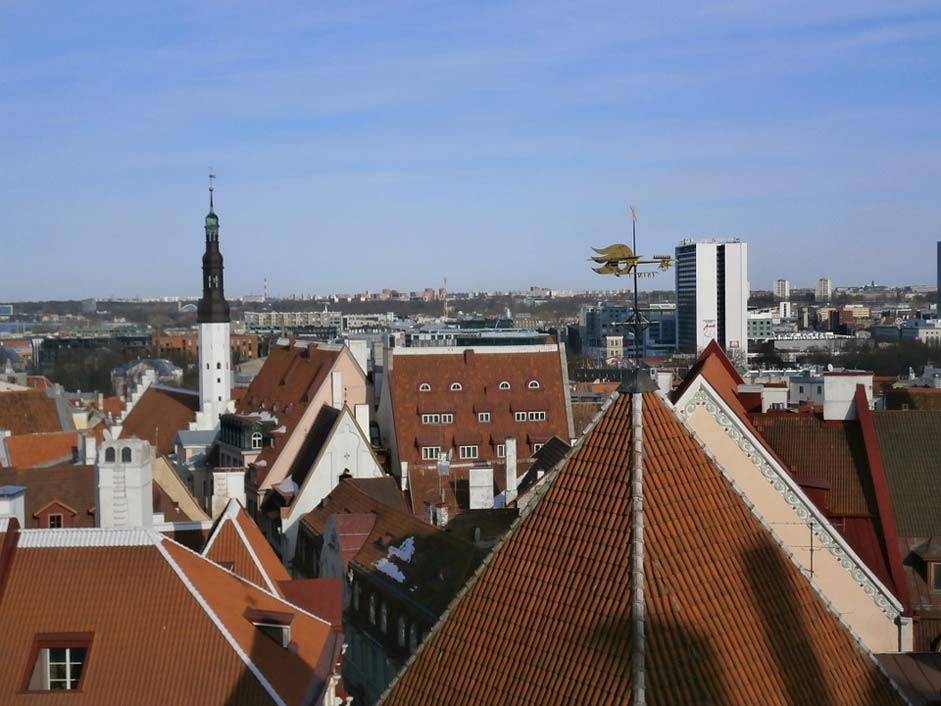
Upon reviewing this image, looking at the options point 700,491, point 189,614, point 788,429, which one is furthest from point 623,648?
point 788,429

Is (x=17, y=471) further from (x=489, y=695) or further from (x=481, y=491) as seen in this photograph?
(x=489, y=695)

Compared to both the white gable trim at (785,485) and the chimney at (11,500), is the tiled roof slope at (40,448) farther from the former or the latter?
the white gable trim at (785,485)

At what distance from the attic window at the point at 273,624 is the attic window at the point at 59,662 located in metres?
2.87

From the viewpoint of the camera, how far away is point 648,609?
9.70 m

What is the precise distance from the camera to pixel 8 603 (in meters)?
19.5

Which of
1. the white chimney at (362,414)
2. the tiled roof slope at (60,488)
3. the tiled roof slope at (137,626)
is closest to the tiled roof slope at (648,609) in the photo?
the tiled roof slope at (137,626)

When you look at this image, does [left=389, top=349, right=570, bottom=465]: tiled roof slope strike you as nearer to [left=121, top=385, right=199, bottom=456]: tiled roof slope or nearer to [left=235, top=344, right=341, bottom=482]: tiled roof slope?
[left=235, top=344, right=341, bottom=482]: tiled roof slope

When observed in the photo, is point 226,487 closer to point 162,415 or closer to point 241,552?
point 241,552

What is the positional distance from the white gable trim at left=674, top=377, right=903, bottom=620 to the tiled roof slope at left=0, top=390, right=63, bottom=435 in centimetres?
5479

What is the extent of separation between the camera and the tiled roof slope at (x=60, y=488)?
33312 mm

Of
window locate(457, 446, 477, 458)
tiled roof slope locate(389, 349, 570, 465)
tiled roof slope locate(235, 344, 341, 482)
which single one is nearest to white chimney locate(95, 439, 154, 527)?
tiled roof slope locate(235, 344, 341, 482)

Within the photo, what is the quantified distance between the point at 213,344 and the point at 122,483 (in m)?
51.2

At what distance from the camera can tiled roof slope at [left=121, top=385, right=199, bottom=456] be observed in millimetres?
72875

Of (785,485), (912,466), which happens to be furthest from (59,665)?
(912,466)
